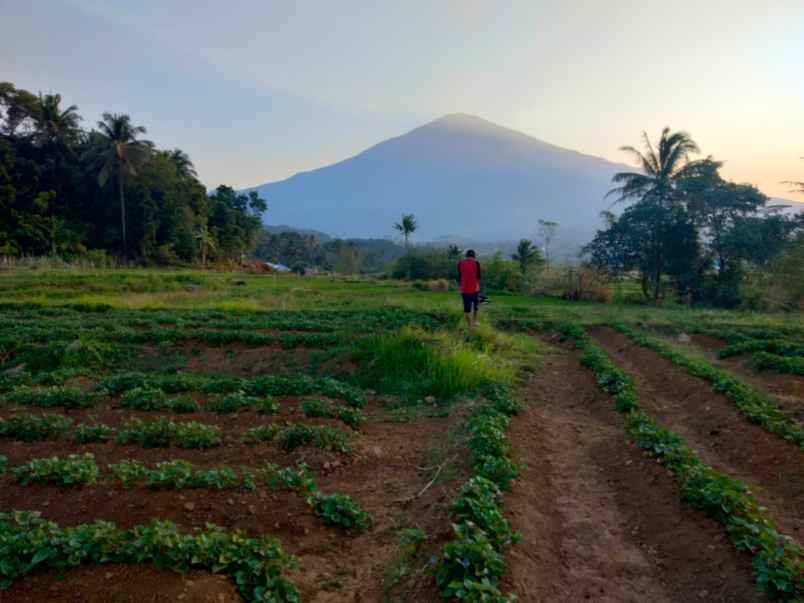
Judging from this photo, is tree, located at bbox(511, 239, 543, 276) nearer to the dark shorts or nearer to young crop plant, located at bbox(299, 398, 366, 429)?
the dark shorts

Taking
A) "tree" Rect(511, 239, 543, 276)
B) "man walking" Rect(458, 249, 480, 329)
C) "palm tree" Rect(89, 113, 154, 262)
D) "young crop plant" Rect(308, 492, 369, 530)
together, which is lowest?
"young crop plant" Rect(308, 492, 369, 530)

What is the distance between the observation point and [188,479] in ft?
14.9

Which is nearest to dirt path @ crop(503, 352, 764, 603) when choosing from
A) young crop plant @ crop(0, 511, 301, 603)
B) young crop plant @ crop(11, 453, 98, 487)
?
young crop plant @ crop(0, 511, 301, 603)

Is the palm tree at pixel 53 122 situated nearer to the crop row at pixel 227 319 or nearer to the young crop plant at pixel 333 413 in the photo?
the crop row at pixel 227 319

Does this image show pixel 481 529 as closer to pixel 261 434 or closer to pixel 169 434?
pixel 261 434

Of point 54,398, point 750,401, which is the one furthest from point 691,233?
point 54,398

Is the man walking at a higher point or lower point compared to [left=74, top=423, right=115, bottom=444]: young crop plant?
higher

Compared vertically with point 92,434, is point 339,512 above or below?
below

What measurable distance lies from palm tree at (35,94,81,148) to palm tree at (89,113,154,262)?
209 inches

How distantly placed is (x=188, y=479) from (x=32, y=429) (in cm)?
290

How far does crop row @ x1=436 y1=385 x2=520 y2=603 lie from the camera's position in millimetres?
3232

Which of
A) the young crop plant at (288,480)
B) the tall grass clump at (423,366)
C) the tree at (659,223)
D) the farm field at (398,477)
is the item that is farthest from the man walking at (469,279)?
the tree at (659,223)

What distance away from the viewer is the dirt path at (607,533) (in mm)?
3740

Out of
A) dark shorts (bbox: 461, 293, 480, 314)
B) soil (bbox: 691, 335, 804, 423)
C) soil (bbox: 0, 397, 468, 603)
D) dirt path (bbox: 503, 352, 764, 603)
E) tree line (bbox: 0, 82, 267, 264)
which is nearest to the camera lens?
soil (bbox: 0, 397, 468, 603)
